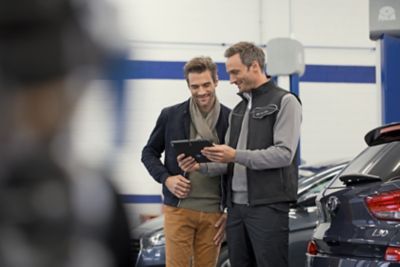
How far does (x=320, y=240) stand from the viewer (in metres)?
4.25

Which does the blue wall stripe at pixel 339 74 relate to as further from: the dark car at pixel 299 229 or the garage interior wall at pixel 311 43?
the dark car at pixel 299 229

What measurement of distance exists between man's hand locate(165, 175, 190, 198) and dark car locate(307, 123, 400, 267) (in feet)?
2.31

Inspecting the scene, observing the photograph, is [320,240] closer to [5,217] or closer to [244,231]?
[244,231]

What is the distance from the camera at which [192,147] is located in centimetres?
436

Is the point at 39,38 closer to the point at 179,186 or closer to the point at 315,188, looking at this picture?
the point at 179,186

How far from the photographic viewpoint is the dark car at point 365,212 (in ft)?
12.4

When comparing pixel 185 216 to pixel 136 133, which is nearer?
pixel 136 133

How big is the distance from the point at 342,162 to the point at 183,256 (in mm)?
2836

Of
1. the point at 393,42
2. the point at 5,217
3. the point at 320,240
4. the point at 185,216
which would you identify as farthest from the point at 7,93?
the point at 393,42

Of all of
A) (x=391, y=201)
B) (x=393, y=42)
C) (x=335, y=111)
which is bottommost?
(x=335, y=111)

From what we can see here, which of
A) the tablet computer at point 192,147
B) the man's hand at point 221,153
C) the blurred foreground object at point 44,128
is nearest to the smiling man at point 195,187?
the tablet computer at point 192,147

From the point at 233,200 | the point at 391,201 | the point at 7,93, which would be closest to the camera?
the point at 7,93

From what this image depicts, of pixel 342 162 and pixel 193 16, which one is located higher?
pixel 193 16

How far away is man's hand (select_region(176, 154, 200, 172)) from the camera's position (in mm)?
4457
